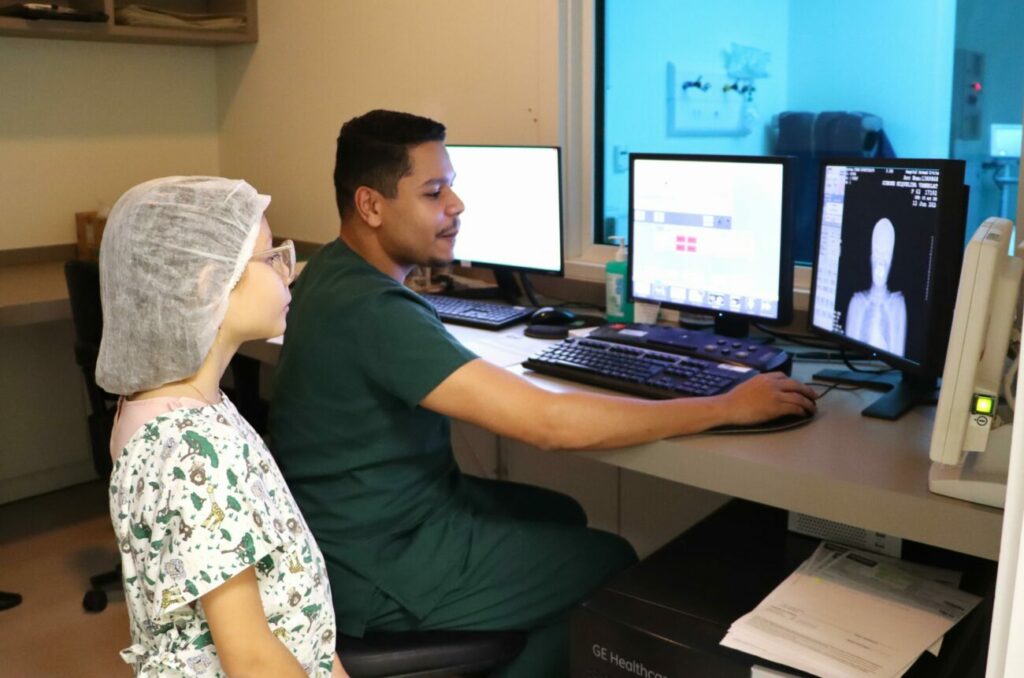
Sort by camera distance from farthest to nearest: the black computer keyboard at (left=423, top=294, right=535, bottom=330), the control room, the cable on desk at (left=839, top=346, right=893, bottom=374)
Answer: the black computer keyboard at (left=423, top=294, right=535, bottom=330) < the cable on desk at (left=839, top=346, right=893, bottom=374) < the control room

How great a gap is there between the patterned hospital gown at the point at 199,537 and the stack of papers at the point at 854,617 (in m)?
0.61

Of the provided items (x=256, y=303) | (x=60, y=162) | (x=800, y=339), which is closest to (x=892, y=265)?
(x=800, y=339)

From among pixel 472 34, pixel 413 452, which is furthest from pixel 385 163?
pixel 472 34

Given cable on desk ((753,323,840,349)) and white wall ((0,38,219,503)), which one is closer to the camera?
cable on desk ((753,323,840,349))

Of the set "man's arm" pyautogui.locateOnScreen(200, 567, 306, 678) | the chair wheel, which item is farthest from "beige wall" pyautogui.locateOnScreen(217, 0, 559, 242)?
"man's arm" pyautogui.locateOnScreen(200, 567, 306, 678)

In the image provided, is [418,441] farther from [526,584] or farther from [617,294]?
[617,294]

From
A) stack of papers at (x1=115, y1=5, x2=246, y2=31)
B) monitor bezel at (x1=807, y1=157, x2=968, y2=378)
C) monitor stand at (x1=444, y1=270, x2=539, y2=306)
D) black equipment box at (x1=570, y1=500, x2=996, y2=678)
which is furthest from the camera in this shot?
stack of papers at (x1=115, y1=5, x2=246, y2=31)

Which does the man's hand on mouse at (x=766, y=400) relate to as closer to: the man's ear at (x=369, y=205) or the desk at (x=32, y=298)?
the man's ear at (x=369, y=205)

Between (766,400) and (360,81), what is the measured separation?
206 cm

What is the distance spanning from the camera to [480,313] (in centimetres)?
257

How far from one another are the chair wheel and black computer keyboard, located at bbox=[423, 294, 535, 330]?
1224 mm

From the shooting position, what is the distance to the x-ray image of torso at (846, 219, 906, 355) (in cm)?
177

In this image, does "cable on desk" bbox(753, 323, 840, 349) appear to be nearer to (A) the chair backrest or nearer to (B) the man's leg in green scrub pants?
(B) the man's leg in green scrub pants

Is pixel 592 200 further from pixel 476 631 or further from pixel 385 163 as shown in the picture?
pixel 476 631
